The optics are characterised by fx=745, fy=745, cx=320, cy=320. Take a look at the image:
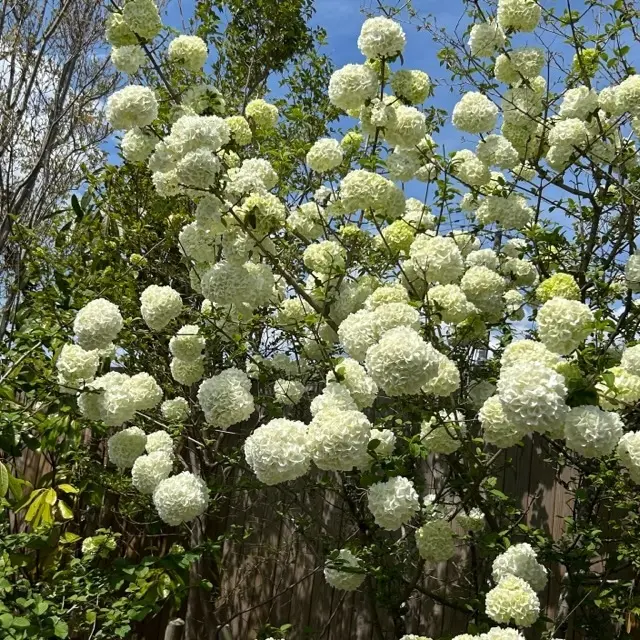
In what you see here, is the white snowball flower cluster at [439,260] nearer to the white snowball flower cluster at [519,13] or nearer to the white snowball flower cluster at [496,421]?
the white snowball flower cluster at [496,421]

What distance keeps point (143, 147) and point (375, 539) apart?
1.58 m

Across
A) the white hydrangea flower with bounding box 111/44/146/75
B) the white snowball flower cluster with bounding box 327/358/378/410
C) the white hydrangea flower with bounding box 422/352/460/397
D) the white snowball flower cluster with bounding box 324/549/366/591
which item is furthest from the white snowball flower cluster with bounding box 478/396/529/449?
the white hydrangea flower with bounding box 111/44/146/75

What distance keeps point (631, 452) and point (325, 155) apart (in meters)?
1.39

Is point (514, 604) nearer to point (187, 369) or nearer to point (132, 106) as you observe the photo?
point (187, 369)

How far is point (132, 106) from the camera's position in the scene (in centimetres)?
225

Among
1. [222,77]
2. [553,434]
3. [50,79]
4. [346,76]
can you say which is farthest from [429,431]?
[50,79]

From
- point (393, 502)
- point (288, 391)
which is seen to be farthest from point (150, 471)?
point (393, 502)

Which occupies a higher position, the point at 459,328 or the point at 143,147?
the point at 143,147

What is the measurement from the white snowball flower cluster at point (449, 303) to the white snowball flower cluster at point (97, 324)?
0.96 metres

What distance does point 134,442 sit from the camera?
254 centimetres

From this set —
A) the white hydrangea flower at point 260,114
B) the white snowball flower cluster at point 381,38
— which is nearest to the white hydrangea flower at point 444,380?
the white snowball flower cluster at point 381,38

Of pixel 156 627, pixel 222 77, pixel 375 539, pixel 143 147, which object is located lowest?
pixel 156 627

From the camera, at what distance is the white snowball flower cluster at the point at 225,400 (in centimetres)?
211

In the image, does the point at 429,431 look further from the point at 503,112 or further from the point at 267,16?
the point at 267,16
